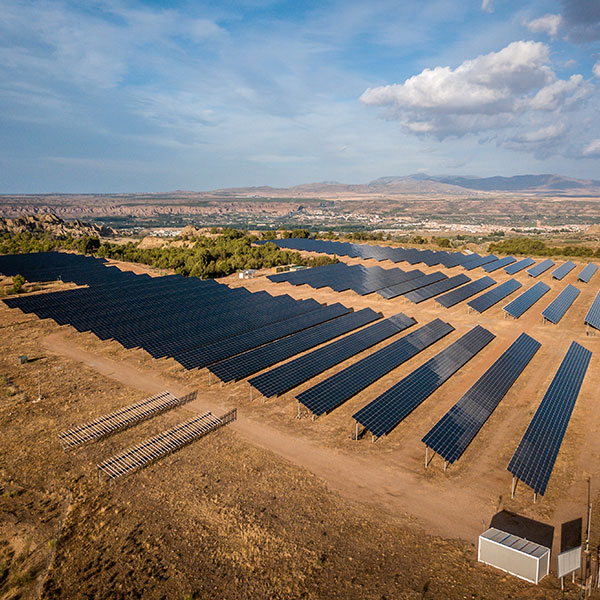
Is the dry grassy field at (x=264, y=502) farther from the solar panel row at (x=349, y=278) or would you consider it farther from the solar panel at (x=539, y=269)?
the solar panel at (x=539, y=269)

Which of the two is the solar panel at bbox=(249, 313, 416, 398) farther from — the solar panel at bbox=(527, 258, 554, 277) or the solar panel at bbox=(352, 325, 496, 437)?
the solar panel at bbox=(527, 258, 554, 277)

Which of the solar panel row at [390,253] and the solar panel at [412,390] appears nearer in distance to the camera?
the solar panel at [412,390]

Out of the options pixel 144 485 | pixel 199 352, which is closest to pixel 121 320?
pixel 199 352

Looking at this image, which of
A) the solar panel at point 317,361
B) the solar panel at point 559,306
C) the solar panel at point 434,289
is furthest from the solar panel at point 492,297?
the solar panel at point 317,361

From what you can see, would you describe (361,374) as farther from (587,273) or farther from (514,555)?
(587,273)

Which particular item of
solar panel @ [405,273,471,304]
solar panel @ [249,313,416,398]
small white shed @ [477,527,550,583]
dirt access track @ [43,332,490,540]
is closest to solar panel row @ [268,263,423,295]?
solar panel @ [405,273,471,304]

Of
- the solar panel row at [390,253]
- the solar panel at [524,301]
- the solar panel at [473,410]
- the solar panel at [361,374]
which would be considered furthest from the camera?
the solar panel row at [390,253]
